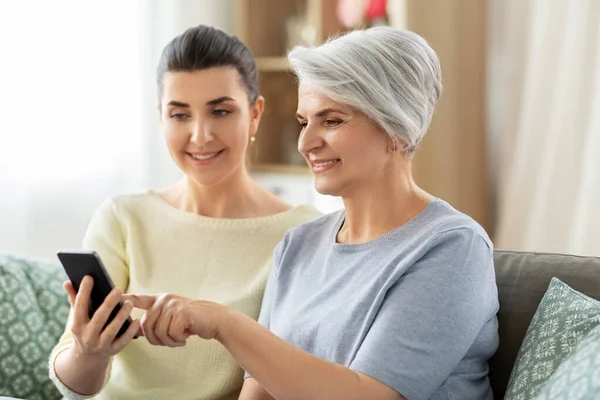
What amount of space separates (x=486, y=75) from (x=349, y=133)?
5.85 feet

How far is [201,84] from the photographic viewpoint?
2.04 meters

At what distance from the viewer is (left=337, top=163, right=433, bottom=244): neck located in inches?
66.3

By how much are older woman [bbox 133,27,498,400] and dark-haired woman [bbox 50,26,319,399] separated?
0.74ft

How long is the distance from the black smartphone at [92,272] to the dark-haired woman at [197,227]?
301mm

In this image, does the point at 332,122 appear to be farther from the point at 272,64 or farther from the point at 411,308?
the point at 272,64

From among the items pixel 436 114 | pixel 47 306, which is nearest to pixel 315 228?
pixel 47 306

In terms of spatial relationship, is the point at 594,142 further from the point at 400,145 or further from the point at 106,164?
the point at 106,164

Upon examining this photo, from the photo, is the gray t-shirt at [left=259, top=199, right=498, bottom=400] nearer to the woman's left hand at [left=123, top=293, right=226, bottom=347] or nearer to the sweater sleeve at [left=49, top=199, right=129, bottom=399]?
the woman's left hand at [left=123, top=293, right=226, bottom=347]

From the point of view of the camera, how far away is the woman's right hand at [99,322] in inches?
63.0

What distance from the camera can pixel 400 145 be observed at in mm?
1666

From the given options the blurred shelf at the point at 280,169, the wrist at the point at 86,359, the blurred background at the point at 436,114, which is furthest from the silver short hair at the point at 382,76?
the blurred shelf at the point at 280,169

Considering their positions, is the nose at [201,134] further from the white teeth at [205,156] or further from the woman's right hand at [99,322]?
the woman's right hand at [99,322]

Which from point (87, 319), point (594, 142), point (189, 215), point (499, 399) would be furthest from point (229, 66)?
point (594, 142)

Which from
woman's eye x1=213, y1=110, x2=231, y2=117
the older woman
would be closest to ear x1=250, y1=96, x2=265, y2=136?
woman's eye x1=213, y1=110, x2=231, y2=117
